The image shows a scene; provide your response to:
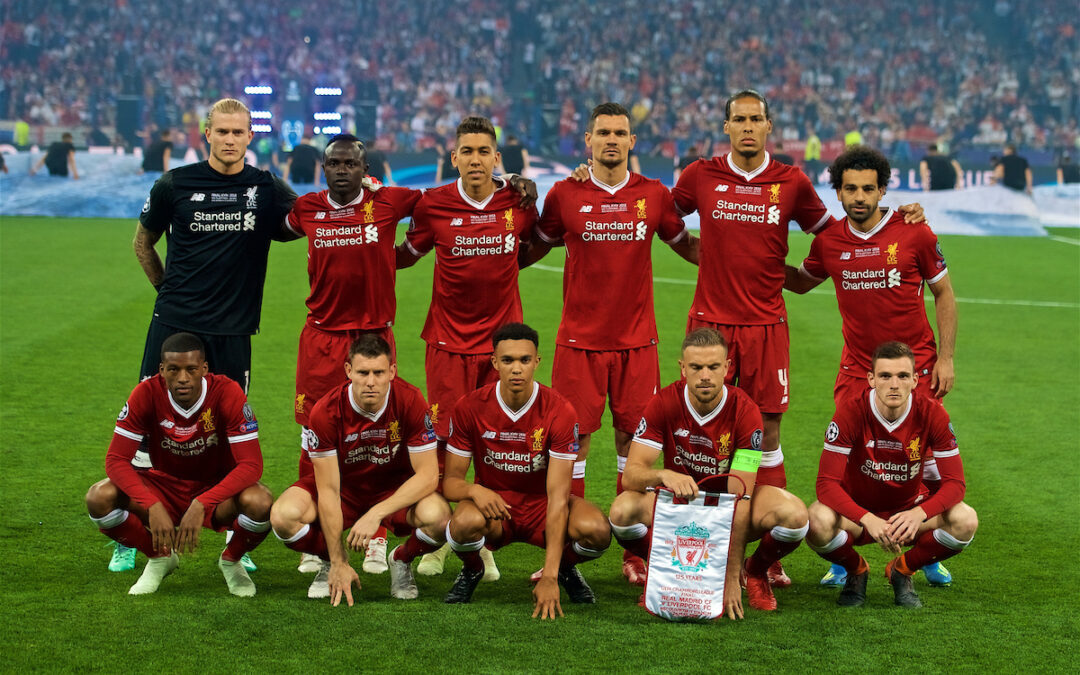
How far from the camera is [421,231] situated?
5914 millimetres

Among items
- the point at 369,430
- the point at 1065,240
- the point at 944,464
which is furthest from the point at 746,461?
the point at 1065,240

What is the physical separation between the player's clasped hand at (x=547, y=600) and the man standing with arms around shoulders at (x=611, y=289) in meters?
1.03

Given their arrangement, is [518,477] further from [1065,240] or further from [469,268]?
[1065,240]

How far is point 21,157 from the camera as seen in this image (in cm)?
2461

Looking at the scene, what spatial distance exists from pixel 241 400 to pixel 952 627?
3199mm

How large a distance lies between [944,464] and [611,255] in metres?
1.84

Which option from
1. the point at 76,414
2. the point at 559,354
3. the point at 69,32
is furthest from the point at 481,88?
the point at 559,354

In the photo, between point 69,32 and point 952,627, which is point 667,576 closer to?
point 952,627

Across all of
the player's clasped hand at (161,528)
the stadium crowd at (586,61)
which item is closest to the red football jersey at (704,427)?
the player's clasped hand at (161,528)

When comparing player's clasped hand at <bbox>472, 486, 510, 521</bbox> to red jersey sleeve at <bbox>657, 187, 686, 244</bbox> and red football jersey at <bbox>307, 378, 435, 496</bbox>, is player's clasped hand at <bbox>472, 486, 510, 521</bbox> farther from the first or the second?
red jersey sleeve at <bbox>657, 187, 686, 244</bbox>

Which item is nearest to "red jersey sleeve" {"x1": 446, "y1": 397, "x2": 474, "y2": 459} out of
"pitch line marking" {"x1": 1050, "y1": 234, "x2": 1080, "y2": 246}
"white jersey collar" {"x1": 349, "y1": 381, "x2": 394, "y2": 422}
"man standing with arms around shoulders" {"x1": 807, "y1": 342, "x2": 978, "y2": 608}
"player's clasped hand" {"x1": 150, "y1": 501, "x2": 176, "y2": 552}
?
"white jersey collar" {"x1": 349, "y1": 381, "x2": 394, "y2": 422}

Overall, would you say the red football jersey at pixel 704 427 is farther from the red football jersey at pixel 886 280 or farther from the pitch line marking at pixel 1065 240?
the pitch line marking at pixel 1065 240

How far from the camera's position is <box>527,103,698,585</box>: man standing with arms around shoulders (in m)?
5.80

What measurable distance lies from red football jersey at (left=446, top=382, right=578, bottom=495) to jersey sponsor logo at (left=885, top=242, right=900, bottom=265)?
1748 millimetres
